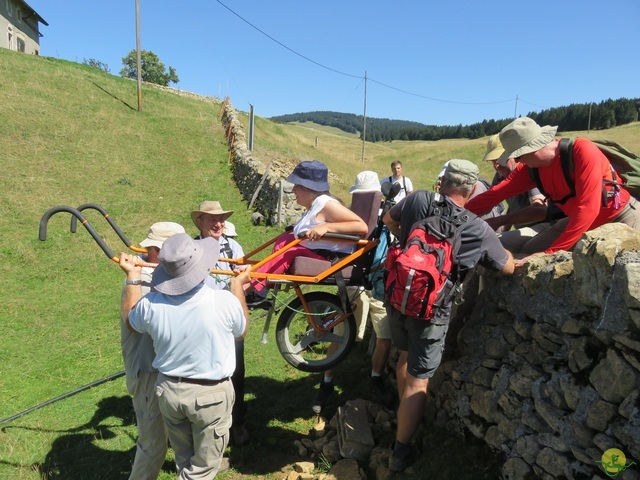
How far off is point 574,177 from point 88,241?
36.8ft

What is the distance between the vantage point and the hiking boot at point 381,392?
473cm

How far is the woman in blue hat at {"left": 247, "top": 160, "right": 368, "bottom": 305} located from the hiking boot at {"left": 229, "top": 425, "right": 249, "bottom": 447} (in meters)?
1.31

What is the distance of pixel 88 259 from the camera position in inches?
425

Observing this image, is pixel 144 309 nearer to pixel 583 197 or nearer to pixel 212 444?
pixel 212 444

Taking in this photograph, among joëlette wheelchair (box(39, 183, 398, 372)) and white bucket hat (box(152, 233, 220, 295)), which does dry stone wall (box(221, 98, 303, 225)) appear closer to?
joëlette wheelchair (box(39, 183, 398, 372))

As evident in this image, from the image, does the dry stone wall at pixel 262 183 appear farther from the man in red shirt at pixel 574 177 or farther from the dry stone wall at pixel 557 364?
the man in red shirt at pixel 574 177

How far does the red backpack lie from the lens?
313 centimetres

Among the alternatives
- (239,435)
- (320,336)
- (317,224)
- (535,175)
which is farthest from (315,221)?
(239,435)

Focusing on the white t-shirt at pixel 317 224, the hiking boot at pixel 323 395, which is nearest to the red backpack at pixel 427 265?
the white t-shirt at pixel 317 224

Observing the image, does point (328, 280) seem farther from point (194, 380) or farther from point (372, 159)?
point (372, 159)

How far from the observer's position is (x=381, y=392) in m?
4.81

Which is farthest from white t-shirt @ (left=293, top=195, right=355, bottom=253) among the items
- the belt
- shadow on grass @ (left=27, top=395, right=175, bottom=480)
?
shadow on grass @ (left=27, top=395, right=175, bottom=480)

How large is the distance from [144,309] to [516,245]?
3176mm

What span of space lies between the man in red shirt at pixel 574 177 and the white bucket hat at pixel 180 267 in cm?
235
